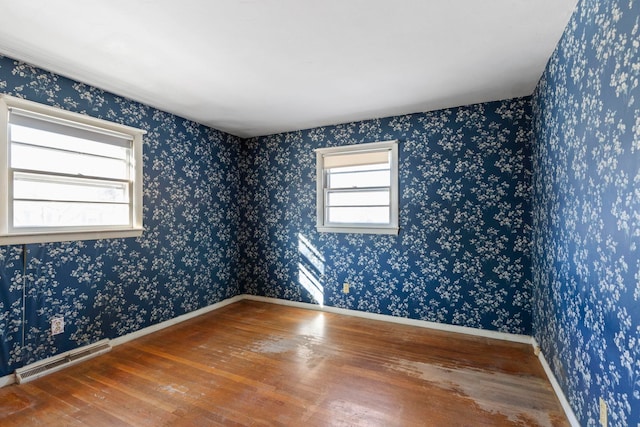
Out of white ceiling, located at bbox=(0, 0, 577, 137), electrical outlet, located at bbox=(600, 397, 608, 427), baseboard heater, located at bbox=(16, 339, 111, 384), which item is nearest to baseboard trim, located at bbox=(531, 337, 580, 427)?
electrical outlet, located at bbox=(600, 397, 608, 427)

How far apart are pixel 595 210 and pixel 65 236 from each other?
3903mm

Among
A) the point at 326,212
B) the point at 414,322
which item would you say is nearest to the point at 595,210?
the point at 414,322

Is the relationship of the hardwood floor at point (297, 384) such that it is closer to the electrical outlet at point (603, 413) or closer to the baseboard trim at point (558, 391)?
the baseboard trim at point (558, 391)

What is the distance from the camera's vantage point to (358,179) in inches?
162

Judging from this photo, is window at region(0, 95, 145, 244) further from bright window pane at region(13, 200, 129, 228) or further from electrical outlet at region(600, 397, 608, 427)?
electrical outlet at region(600, 397, 608, 427)

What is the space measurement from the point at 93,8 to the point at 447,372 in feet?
12.0

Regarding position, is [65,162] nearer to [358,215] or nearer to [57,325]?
[57,325]

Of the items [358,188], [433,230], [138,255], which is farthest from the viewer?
[358,188]

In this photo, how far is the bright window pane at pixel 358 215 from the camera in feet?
12.9

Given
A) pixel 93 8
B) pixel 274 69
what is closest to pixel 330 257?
pixel 274 69

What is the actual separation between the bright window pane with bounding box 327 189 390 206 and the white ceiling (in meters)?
1.15

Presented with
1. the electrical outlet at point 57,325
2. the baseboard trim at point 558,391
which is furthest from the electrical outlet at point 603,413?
the electrical outlet at point 57,325

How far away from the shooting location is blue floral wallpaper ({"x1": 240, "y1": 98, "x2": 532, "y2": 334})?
3.22 m

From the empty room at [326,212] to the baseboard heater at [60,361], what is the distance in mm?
22
